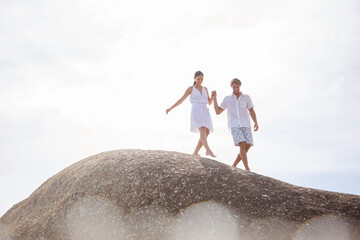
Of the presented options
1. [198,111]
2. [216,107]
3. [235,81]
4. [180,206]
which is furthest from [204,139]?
[180,206]

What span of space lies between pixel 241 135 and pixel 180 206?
440 cm

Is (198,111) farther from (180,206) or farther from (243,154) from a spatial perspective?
(180,206)

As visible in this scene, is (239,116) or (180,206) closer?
(180,206)

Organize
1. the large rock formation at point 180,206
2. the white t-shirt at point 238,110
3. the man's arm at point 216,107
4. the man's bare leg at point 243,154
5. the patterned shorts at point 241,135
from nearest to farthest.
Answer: the large rock formation at point 180,206, the man's bare leg at point 243,154, the patterned shorts at point 241,135, the white t-shirt at point 238,110, the man's arm at point 216,107

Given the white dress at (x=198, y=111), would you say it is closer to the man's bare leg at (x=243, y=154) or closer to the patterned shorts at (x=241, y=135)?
the patterned shorts at (x=241, y=135)

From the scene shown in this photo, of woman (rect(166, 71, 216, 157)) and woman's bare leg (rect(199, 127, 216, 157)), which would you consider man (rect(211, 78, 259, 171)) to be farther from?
woman's bare leg (rect(199, 127, 216, 157))

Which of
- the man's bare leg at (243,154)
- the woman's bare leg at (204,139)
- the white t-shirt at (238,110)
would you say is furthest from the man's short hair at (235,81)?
the man's bare leg at (243,154)

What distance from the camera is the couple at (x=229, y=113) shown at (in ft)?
37.5

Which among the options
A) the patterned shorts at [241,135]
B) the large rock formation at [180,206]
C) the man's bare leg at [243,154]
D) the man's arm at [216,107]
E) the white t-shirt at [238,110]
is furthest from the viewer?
the man's arm at [216,107]

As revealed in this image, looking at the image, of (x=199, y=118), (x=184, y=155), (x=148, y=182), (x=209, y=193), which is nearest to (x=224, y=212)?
(x=209, y=193)

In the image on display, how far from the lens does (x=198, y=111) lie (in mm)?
12000

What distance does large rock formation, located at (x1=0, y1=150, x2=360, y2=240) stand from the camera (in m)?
7.23

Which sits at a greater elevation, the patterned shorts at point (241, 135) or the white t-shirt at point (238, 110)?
the white t-shirt at point (238, 110)

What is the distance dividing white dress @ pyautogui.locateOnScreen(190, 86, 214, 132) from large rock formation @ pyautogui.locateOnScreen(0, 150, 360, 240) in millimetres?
2238
